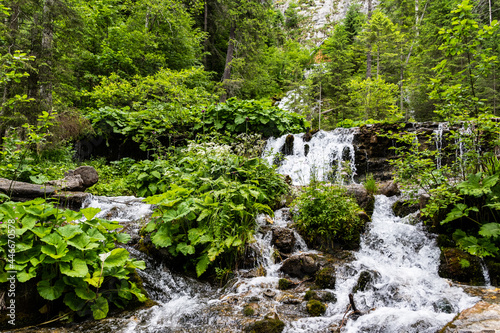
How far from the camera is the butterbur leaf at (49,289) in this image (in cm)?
250

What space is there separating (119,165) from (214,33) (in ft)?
48.3

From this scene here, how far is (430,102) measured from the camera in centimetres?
1589

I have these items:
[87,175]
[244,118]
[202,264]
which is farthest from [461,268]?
[87,175]

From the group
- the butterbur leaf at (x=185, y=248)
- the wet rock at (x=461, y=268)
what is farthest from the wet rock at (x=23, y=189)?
the wet rock at (x=461, y=268)

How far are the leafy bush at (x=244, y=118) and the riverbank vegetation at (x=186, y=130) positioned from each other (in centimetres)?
6

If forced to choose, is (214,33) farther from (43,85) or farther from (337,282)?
(337,282)

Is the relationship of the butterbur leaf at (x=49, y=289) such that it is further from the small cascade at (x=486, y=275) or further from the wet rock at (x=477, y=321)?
the small cascade at (x=486, y=275)

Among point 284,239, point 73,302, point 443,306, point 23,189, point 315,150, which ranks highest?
point 315,150

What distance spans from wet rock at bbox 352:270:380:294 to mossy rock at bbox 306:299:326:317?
667 mm

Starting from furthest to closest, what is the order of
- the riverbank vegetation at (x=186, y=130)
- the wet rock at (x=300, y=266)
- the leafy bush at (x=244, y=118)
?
1. the leafy bush at (x=244, y=118)
2. the wet rock at (x=300, y=266)
3. the riverbank vegetation at (x=186, y=130)

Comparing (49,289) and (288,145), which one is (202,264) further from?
(288,145)

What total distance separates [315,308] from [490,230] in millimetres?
2919

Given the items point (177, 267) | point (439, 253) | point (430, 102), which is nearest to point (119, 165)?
point (177, 267)

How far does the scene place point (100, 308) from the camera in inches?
108
